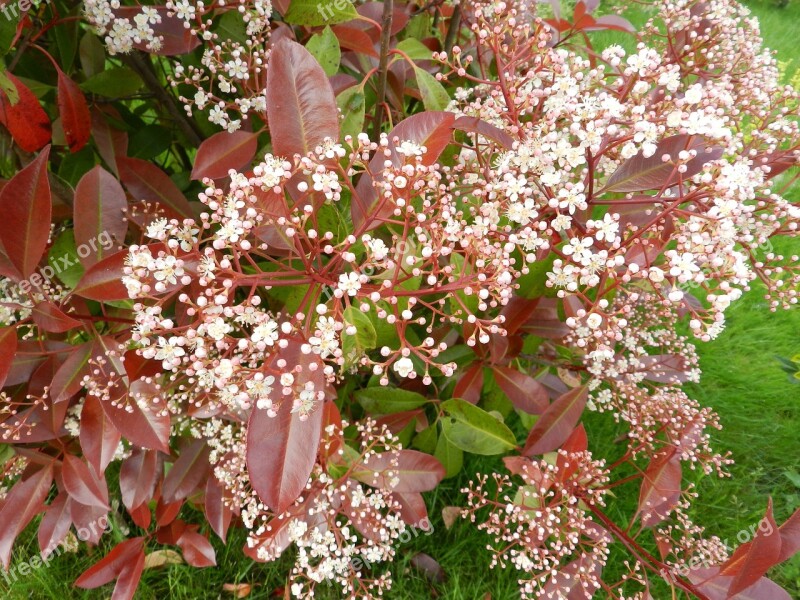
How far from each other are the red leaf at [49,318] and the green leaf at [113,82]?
716 mm

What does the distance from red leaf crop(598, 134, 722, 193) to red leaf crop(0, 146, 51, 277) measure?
1204 mm

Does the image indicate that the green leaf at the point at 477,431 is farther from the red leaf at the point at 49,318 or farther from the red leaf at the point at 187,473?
the red leaf at the point at 49,318

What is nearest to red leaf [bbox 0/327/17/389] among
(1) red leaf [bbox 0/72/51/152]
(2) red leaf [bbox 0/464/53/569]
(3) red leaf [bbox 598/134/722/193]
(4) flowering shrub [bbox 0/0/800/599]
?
(4) flowering shrub [bbox 0/0/800/599]

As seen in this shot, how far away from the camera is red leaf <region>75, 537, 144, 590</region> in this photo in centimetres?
189

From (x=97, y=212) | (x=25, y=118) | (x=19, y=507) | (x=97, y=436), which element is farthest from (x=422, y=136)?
(x=19, y=507)

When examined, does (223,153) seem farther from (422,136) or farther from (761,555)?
(761,555)

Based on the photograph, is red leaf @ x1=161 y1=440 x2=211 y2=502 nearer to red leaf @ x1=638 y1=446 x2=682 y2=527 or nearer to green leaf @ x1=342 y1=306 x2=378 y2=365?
green leaf @ x1=342 y1=306 x2=378 y2=365

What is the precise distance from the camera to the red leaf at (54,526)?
1.85m

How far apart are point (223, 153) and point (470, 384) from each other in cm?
104

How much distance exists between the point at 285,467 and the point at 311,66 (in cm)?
76

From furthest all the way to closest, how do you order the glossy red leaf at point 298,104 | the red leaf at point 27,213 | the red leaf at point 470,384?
the red leaf at point 470,384
the red leaf at point 27,213
the glossy red leaf at point 298,104

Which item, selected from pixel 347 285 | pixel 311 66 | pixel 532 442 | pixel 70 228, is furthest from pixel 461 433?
pixel 70 228

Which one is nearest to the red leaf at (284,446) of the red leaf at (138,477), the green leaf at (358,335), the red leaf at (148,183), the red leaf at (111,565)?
the green leaf at (358,335)

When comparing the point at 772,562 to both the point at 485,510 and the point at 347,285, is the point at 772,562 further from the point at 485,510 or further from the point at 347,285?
the point at 485,510
